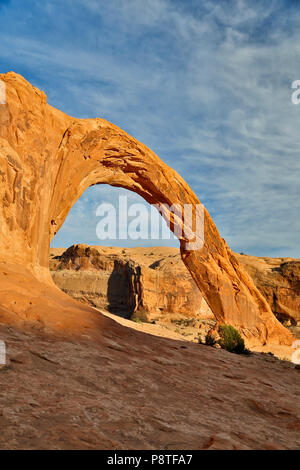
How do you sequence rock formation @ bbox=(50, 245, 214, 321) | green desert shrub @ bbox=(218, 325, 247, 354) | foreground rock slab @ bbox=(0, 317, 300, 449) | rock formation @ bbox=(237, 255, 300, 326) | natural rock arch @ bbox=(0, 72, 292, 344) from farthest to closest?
rock formation @ bbox=(50, 245, 214, 321), rock formation @ bbox=(237, 255, 300, 326), green desert shrub @ bbox=(218, 325, 247, 354), natural rock arch @ bbox=(0, 72, 292, 344), foreground rock slab @ bbox=(0, 317, 300, 449)

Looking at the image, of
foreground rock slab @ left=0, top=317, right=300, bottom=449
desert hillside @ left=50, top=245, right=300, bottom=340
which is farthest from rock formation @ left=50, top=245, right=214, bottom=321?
foreground rock slab @ left=0, top=317, right=300, bottom=449

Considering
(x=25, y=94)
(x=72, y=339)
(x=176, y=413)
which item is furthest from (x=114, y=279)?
(x=176, y=413)

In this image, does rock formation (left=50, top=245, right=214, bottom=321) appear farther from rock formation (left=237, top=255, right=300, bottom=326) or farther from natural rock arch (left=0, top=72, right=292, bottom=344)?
natural rock arch (left=0, top=72, right=292, bottom=344)

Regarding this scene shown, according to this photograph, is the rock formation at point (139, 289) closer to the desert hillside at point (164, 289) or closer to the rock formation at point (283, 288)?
the desert hillside at point (164, 289)

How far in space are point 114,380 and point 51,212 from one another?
24.3 ft

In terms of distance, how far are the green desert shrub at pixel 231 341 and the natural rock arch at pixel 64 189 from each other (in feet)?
9.64

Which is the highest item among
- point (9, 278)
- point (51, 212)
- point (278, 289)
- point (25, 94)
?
point (25, 94)

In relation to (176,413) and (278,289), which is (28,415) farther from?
(278,289)

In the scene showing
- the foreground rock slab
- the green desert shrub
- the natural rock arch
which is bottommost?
the green desert shrub

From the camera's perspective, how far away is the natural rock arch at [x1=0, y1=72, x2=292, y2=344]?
7859mm

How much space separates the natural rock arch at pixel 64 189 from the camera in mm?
7859

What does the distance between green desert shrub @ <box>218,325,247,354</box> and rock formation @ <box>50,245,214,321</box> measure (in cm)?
1235

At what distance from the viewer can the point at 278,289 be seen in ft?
83.5
